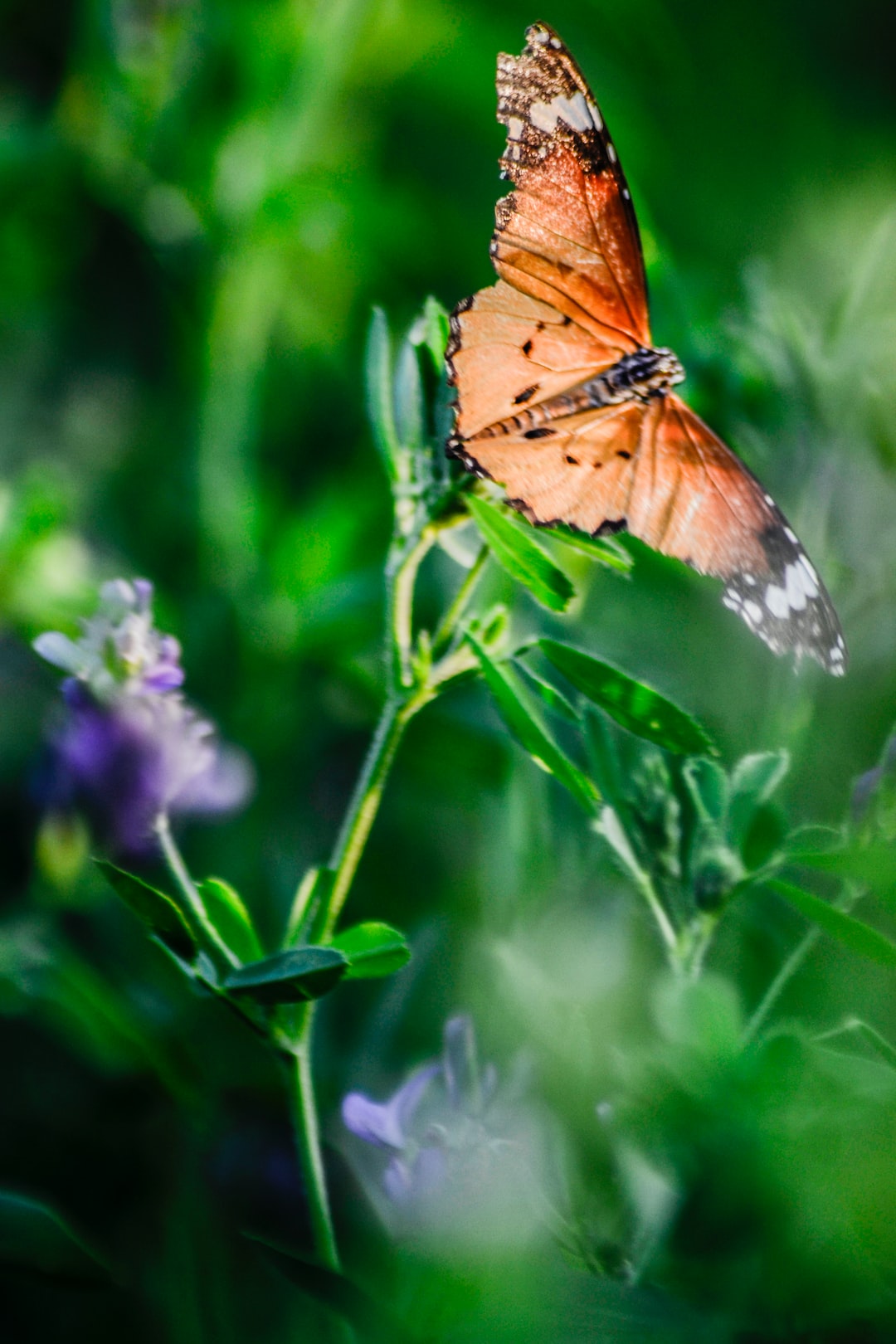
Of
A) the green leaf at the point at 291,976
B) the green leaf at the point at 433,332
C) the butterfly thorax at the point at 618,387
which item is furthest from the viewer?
the butterfly thorax at the point at 618,387

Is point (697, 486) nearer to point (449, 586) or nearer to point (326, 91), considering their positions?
point (449, 586)

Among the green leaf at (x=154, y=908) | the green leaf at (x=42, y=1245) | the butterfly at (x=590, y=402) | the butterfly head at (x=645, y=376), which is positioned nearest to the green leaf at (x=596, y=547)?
the butterfly at (x=590, y=402)

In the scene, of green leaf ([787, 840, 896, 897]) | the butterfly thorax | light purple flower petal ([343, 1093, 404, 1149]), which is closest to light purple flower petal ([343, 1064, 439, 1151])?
light purple flower petal ([343, 1093, 404, 1149])

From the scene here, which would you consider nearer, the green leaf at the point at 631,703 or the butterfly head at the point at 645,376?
the green leaf at the point at 631,703

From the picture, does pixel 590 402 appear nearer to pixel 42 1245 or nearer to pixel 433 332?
pixel 433 332

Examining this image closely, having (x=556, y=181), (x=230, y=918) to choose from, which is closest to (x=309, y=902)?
(x=230, y=918)

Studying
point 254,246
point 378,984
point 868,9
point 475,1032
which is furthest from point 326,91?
point 475,1032

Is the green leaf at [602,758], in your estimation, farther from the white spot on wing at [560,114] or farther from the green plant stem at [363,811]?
the white spot on wing at [560,114]

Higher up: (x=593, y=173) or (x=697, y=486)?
(x=593, y=173)
